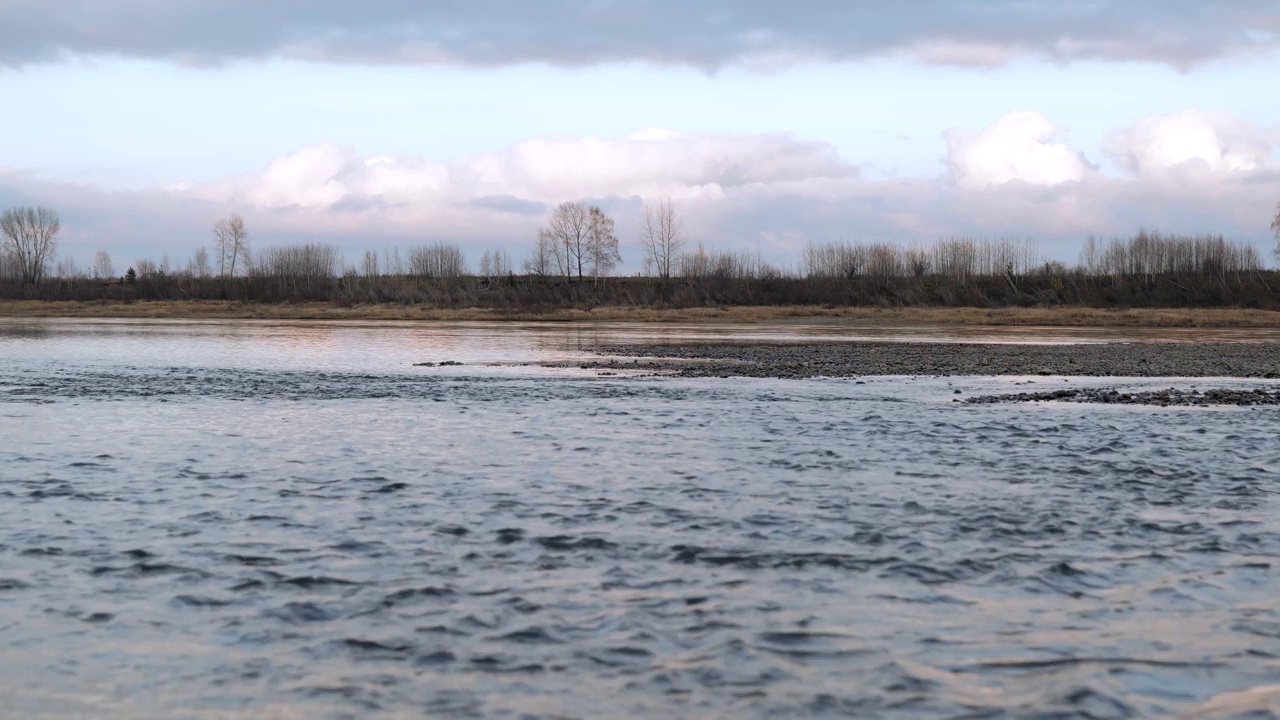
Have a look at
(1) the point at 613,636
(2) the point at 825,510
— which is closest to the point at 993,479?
(2) the point at 825,510

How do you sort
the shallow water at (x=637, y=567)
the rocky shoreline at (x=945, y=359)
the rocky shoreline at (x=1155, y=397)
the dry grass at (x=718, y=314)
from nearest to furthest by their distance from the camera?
the shallow water at (x=637, y=567) < the rocky shoreline at (x=1155, y=397) < the rocky shoreline at (x=945, y=359) < the dry grass at (x=718, y=314)

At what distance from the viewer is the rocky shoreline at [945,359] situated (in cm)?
3331

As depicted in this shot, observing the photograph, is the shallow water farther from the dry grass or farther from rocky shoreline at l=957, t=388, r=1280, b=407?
the dry grass

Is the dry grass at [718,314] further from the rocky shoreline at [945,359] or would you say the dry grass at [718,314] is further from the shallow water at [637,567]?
the shallow water at [637,567]

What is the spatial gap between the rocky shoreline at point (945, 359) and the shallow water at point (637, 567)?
13041 mm

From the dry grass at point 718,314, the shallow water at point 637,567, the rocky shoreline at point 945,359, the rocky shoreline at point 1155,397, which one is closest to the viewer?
the shallow water at point 637,567

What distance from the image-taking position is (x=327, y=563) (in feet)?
31.8

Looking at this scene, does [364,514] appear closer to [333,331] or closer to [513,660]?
[513,660]

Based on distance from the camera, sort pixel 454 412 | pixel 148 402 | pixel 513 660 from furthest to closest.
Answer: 1. pixel 148 402
2. pixel 454 412
3. pixel 513 660

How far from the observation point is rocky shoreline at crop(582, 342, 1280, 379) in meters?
33.3

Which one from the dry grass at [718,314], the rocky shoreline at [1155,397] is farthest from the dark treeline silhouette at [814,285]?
the rocky shoreline at [1155,397]

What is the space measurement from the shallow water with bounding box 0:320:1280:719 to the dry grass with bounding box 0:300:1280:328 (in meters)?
57.8

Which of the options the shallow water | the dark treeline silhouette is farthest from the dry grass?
the shallow water

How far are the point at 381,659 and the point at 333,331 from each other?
59224mm
